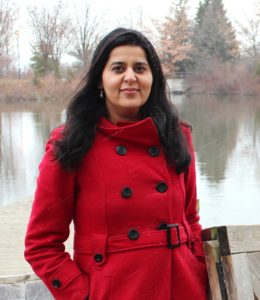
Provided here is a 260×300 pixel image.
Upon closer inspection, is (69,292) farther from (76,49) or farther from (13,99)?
(76,49)

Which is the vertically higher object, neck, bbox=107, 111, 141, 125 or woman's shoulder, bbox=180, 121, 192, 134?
neck, bbox=107, 111, 141, 125

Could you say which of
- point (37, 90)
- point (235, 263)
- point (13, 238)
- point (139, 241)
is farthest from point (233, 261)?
point (37, 90)

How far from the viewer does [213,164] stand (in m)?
12.2

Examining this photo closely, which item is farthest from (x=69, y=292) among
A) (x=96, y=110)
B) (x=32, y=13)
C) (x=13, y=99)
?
(x=32, y=13)

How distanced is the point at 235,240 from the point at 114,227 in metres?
0.41

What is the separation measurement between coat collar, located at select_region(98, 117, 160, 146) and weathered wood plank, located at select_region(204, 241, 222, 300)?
16.5 inches

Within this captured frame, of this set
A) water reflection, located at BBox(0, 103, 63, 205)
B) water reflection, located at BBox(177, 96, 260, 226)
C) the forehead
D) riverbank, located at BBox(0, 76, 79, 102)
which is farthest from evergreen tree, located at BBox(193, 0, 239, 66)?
the forehead

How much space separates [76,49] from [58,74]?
112 inches

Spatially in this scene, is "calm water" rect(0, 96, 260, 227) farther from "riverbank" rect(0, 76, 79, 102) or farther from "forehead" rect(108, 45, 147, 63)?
"riverbank" rect(0, 76, 79, 102)

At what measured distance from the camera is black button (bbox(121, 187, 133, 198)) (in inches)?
72.1

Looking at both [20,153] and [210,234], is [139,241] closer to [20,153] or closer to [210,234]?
[210,234]

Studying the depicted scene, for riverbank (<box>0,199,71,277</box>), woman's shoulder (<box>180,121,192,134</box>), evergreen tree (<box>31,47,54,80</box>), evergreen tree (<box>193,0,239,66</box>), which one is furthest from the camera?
evergreen tree (<box>193,0,239,66</box>)

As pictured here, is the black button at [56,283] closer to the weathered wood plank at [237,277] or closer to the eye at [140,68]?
the weathered wood plank at [237,277]

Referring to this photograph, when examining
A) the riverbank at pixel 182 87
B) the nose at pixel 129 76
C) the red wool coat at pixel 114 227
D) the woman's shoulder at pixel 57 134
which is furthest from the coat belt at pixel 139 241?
the riverbank at pixel 182 87
